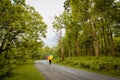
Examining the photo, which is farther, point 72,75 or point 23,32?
point 23,32

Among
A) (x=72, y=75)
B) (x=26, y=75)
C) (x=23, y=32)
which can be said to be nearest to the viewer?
(x=72, y=75)

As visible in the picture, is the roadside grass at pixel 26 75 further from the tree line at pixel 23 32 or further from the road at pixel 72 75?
the tree line at pixel 23 32

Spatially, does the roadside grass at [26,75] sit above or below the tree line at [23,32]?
below

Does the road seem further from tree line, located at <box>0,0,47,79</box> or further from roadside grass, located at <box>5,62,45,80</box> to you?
tree line, located at <box>0,0,47,79</box>

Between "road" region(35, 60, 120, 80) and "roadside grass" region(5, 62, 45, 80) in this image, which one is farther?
"roadside grass" region(5, 62, 45, 80)

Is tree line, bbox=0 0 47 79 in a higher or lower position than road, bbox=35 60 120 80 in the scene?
higher

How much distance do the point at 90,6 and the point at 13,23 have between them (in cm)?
1380

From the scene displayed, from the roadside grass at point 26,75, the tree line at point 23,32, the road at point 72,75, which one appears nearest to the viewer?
the road at point 72,75

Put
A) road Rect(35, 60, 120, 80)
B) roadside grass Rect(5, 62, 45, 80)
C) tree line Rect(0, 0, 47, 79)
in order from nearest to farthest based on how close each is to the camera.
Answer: road Rect(35, 60, 120, 80)
roadside grass Rect(5, 62, 45, 80)
tree line Rect(0, 0, 47, 79)

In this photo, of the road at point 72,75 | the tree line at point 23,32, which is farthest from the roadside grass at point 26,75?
the tree line at point 23,32

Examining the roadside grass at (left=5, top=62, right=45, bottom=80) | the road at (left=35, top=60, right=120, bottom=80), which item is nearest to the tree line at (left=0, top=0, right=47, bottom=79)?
the roadside grass at (left=5, top=62, right=45, bottom=80)

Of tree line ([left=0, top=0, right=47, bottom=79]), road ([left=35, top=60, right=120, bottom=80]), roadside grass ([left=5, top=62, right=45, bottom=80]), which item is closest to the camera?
road ([left=35, top=60, right=120, bottom=80])

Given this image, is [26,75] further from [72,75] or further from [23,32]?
[23,32]

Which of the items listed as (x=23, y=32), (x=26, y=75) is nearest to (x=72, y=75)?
(x=26, y=75)
